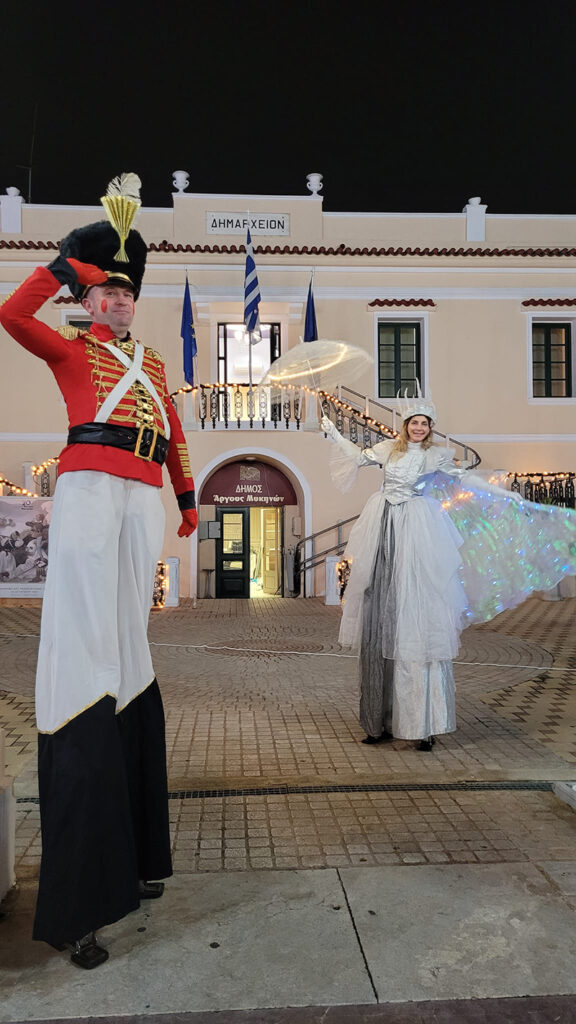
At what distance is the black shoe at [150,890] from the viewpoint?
2.80 metres

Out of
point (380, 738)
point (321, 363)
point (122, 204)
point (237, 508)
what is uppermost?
point (321, 363)

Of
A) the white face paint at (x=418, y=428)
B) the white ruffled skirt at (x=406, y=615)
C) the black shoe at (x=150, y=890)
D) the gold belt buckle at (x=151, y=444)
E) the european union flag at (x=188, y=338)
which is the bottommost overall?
the black shoe at (x=150, y=890)

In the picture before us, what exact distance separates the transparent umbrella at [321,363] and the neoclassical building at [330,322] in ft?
18.2

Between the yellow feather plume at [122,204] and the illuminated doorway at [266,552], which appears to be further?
the illuminated doorway at [266,552]

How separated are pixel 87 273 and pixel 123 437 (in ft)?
1.94

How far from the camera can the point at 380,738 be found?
4895 mm

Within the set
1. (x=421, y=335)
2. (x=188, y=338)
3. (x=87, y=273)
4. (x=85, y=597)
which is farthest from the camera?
(x=421, y=335)

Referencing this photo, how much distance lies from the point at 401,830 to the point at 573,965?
3.87 feet

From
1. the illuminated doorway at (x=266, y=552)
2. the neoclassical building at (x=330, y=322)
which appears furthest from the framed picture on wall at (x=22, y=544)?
the illuminated doorway at (x=266, y=552)

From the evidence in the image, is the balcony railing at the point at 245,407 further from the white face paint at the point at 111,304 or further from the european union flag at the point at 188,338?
the white face paint at the point at 111,304

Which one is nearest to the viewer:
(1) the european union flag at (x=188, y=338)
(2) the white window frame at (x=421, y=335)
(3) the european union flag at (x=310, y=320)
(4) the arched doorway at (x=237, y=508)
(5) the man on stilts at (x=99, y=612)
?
(5) the man on stilts at (x=99, y=612)

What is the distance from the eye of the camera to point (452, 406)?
1652cm

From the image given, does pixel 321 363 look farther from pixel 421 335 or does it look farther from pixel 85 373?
pixel 421 335

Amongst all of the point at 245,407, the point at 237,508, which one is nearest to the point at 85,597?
the point at 245,407
